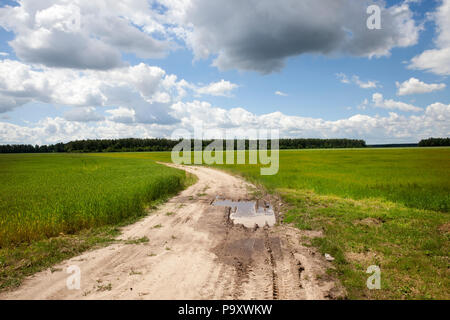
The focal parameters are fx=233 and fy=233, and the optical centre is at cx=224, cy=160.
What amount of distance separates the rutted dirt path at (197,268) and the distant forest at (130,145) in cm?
12665

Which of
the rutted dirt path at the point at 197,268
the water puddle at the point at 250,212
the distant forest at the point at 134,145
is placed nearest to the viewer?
the rutted dirt path at the point at 197,268

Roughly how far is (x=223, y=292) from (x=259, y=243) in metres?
3.38

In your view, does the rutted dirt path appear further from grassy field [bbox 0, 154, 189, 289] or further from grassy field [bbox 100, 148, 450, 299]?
grassy field [bbox 100, 148, 450, 299]

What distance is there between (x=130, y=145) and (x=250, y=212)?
151 metres

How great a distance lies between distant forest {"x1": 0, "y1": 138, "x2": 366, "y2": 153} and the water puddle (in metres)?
120

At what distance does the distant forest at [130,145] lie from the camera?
146m

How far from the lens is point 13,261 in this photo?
21.4ft

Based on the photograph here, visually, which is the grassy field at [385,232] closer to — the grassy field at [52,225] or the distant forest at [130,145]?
the grassy field at [52,225]

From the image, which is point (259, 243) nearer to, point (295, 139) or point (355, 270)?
point (355, 270)

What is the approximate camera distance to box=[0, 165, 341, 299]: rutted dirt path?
4.99 metres

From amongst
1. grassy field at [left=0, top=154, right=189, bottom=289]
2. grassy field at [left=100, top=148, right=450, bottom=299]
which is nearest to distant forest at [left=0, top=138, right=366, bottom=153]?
grassy field at [left=100, top=148, right=450, bottom=299]

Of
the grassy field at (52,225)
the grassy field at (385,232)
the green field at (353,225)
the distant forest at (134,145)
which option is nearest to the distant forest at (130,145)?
the distant forest at (134,145)
